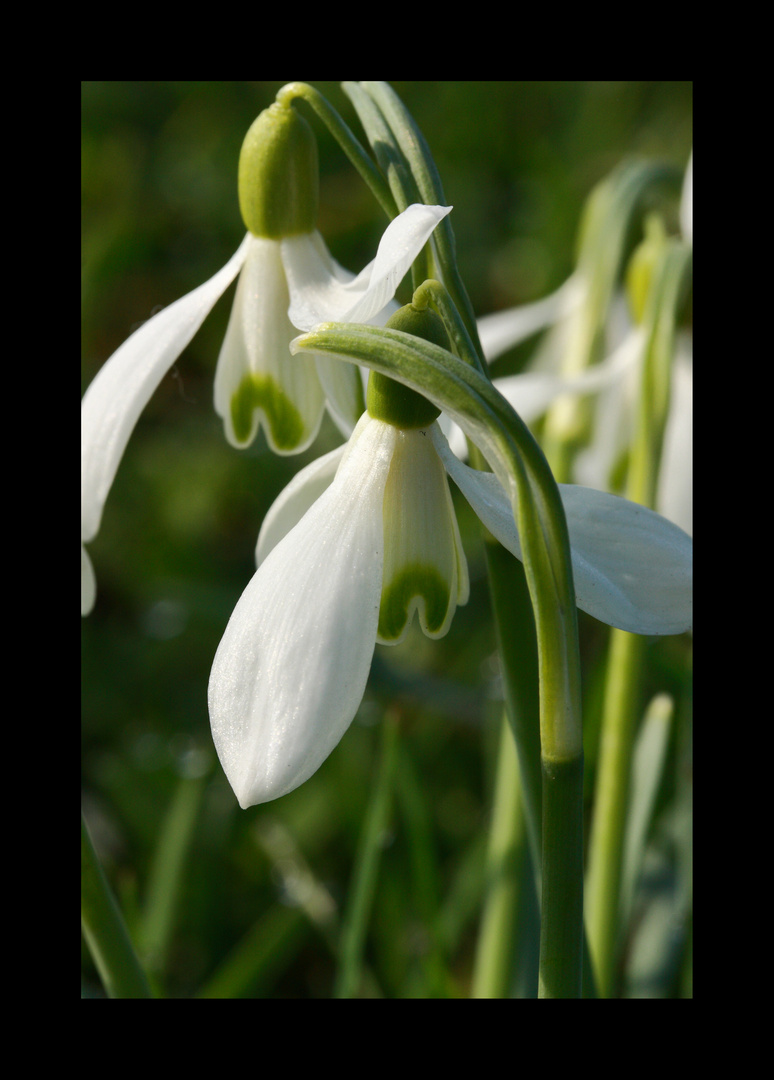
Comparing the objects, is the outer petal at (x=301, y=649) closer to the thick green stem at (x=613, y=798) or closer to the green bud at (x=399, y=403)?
the green bud at (x=399, y=403)

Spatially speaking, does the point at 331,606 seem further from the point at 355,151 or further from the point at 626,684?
the point at 626,684

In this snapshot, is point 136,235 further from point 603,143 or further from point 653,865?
point 653,865

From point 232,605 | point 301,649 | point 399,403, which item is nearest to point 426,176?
point 399,403

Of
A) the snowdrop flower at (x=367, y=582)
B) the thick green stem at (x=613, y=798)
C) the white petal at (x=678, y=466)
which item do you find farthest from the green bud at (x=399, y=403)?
the white petal at (x=678, y=466)

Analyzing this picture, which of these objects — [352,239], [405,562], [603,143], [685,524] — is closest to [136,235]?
[352,239]

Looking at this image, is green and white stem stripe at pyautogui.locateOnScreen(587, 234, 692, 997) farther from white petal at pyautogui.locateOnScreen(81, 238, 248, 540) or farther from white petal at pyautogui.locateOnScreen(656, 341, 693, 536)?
white petal at pyautogui.locateOnScreen(81, 238, 248, 540)

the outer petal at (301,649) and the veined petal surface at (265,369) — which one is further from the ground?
the veined petal surface at (265,369)
